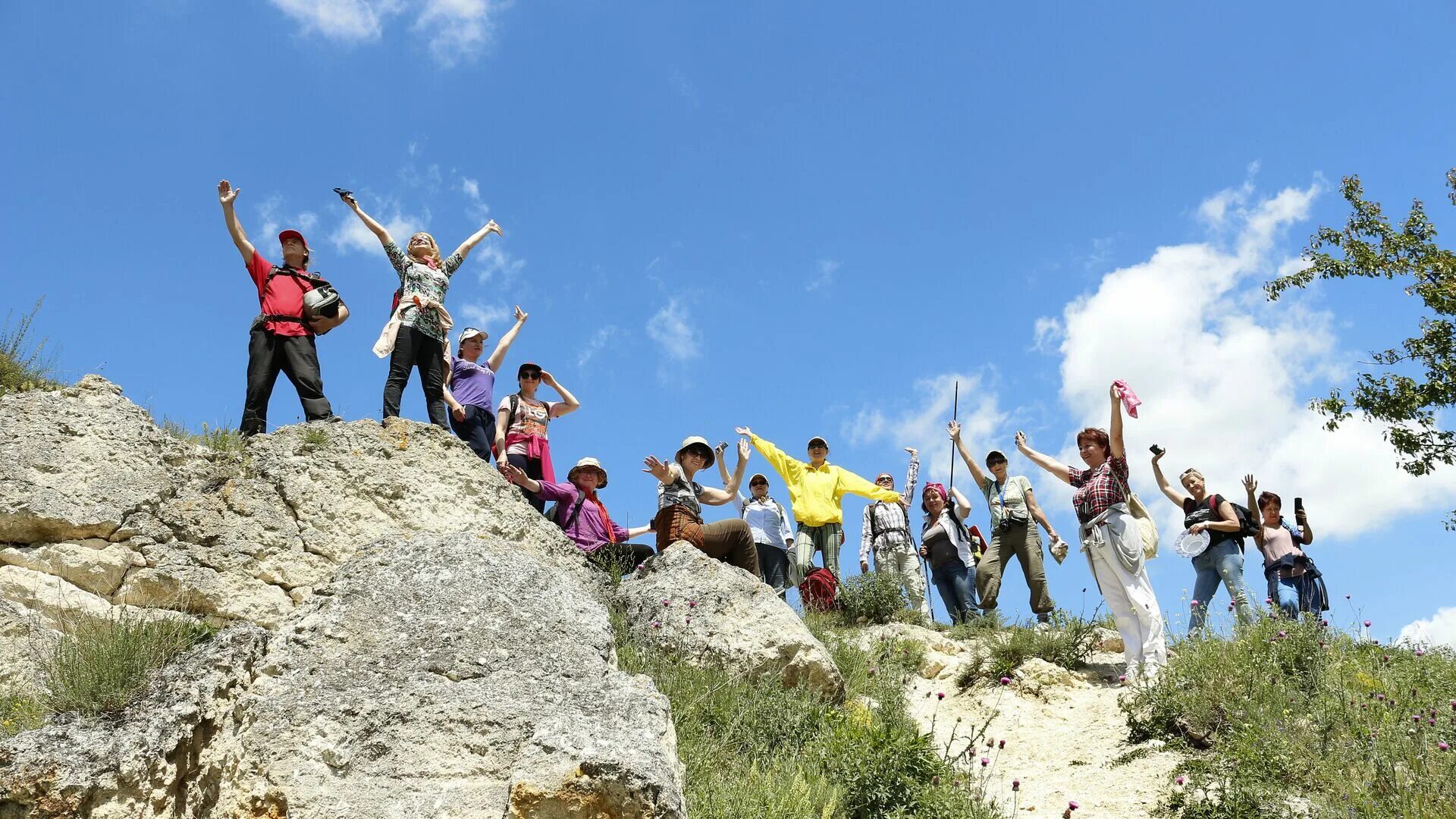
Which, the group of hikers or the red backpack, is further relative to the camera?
the red backpack

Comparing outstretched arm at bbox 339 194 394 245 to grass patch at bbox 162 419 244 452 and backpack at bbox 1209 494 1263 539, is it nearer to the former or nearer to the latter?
grass patch at bbox 162 419 244 452

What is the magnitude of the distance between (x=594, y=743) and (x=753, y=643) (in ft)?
9.21

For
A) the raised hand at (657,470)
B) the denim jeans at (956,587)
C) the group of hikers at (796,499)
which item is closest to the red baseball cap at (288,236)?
the group of hikers at (796,499)

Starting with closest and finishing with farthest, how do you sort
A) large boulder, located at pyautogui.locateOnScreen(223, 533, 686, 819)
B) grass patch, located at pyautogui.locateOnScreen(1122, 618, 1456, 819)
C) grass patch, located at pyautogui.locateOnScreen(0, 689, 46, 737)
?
1. large boulder, located at pyautogui.locateOnScreen(223, 533, 686, 819)
2. grass patch, located at pyautogui.locateOnScreen(0, 689, 46, 737)
3. grass patch, located at pyautogui.locateOnScreen(1122, 618, 1456, 819)

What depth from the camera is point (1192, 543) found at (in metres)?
8.86

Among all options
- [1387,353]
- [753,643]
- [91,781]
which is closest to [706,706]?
[753,643]

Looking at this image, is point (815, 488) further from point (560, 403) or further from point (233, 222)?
point (233, 222)

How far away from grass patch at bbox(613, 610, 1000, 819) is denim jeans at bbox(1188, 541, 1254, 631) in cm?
321

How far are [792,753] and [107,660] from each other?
369cm

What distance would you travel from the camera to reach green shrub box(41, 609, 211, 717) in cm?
468

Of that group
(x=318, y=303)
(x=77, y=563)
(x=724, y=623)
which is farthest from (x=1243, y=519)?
(x=77, y=563)

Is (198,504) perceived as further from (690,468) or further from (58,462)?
(690,468)

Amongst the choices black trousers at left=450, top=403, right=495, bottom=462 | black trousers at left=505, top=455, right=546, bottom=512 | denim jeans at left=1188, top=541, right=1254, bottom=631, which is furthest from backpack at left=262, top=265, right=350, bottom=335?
denim jeans at left=1188, top=541, right=1254, bottom=631

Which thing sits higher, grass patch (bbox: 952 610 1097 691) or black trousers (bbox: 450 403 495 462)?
black trousers (bbox: 450 403 495 462)
